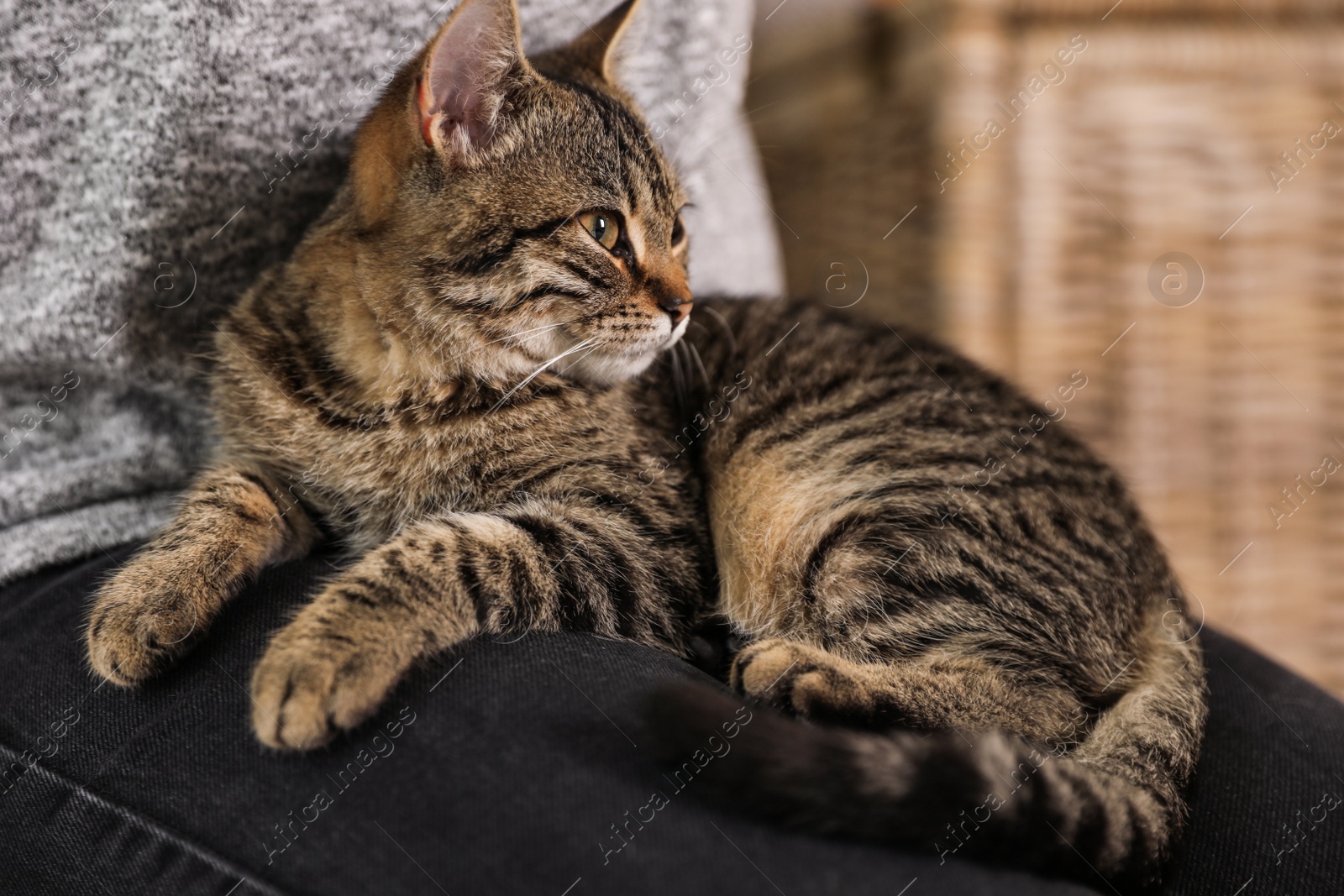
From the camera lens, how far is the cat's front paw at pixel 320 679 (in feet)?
2.76

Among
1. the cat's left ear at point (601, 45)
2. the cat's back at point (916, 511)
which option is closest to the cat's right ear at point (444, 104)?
the cat's left ear at point (601, 45)

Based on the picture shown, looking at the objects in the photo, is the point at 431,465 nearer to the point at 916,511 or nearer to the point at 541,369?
the point at 541,369

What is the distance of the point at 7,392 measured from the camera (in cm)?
115

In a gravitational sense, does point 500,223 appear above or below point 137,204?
below

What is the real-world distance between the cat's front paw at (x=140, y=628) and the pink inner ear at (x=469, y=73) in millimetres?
623

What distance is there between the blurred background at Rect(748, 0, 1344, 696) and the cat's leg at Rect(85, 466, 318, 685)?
5.02 ft

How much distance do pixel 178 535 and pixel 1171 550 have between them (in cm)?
221

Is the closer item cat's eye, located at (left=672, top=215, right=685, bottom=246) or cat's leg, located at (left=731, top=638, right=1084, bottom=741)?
cat's leg, located at (left=731, top=638, right=1084, bottom=741)

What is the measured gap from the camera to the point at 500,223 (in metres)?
1.17

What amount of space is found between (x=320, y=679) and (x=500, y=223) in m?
0.61
